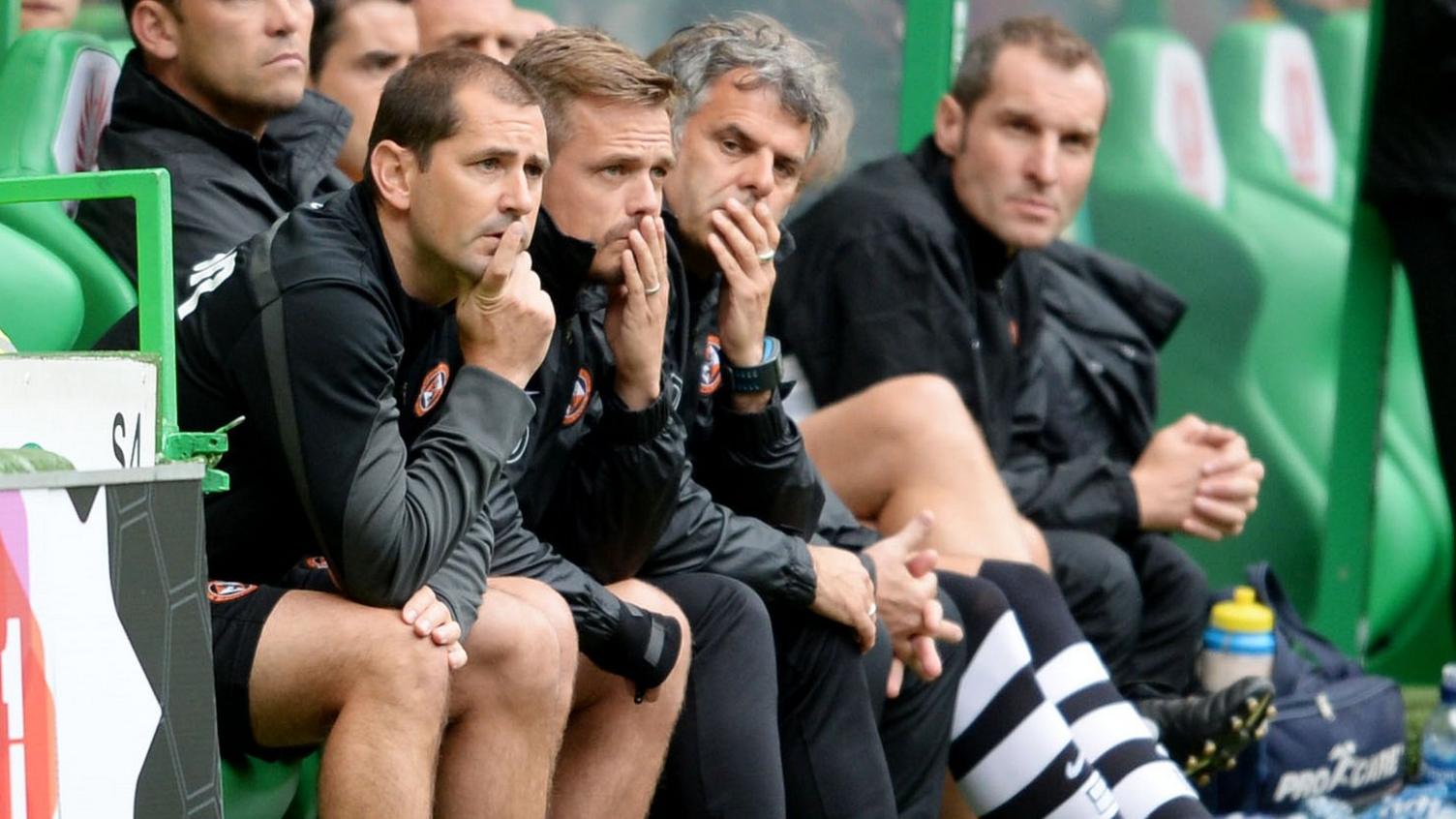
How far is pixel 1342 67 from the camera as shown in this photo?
569 cm

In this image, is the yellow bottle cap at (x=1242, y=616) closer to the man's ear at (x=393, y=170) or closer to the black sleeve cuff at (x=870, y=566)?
the black sleeve cuff at (x=870, y=566)

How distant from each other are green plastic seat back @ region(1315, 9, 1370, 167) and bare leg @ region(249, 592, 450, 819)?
3804mm

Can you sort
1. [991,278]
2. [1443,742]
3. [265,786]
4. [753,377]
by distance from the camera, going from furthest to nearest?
[1443,742]
[991,278]
[753,377]
[265,786]

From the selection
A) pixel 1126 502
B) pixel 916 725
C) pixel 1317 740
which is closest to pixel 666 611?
pixel 916 725

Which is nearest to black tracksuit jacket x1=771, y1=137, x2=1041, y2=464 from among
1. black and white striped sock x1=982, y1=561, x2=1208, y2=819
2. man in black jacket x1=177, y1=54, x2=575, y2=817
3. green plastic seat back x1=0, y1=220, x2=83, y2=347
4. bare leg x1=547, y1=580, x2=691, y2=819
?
black and white striped sock x1=982, y1=561, x2=1208, y2=819

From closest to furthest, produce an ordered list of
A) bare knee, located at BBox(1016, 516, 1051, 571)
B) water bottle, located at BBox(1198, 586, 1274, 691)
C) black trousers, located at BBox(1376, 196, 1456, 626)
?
1. bare knee, located at BBox(1016, 516, 1051, 571)
2. water bottle, located at BBox(1198, 586, 1274, 691)
3. black trousers, located at BBox(1376, 196, 1456, 626)

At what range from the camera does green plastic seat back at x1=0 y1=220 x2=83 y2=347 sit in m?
2.77

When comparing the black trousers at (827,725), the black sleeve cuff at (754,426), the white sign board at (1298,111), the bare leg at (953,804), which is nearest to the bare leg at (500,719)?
the black trousers at (827,725)

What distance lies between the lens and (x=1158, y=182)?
5.34 meters

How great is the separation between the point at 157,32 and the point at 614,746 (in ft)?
3.78

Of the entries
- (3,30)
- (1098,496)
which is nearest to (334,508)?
(3,30)

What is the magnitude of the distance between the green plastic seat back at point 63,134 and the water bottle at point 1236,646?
2245 millimetres

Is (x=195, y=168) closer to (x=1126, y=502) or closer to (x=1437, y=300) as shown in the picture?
(x=1126, y=502)

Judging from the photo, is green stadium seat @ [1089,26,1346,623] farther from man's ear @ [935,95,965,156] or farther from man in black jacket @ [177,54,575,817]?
man in black jacket @ [177,54,575,817]
